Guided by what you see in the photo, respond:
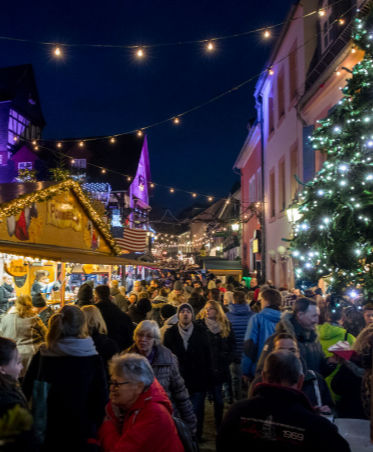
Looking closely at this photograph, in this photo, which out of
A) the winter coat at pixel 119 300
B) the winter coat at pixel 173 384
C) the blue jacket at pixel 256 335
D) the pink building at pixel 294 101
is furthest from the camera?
the pink building at pixel 294 101

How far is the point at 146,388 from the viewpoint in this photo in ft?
10.4

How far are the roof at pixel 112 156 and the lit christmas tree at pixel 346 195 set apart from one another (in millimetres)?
35256

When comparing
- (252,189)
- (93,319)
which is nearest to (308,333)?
(93,319)

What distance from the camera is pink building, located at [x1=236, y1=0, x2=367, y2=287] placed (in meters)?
13.1

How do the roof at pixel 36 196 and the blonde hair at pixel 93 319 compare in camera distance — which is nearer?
the blonde hair at pixel 93 319

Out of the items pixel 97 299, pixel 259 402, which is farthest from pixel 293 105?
pixel 259 402

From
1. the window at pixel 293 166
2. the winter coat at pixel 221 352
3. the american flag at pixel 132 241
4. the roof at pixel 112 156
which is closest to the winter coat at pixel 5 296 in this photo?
the american flag at pixel 132 241

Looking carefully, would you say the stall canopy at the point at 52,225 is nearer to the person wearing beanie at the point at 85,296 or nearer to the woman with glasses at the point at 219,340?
the person wearing beanie at the point at 85,296

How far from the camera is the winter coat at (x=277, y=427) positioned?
255 cm

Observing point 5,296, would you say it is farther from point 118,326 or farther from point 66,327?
point 66,327

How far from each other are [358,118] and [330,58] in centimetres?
732

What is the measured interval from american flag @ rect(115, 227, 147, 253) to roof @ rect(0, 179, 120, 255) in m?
5.44

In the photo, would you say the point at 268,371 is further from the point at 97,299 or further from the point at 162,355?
the point at 97,299

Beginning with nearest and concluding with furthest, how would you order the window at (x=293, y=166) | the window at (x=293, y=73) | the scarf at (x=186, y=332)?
the scarf at (x=186, y=332)
the window at (x=293, y=166)
the window at (x=293, y=73)
